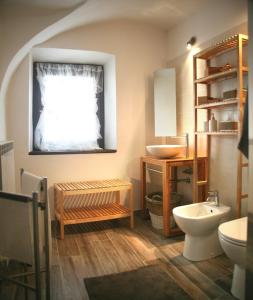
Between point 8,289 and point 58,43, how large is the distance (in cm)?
261

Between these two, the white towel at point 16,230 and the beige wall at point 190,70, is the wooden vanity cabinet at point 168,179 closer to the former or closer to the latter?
the beige wall at point 190,70

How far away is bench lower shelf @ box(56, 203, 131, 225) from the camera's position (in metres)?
2.97

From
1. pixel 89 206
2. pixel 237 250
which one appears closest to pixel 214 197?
pixel 237 250

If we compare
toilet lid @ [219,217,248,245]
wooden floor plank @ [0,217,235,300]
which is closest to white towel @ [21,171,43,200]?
wooden floor plank @ [0,217,235,300]

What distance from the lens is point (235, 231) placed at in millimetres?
1913

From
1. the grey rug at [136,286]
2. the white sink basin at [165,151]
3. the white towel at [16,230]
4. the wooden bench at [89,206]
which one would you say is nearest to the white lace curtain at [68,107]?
the wooden bench at [89,206]

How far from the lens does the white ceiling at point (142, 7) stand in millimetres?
2512

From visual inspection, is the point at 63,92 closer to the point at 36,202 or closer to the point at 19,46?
the point at 19,46

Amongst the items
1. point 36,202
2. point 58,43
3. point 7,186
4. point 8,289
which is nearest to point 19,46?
point 58,43

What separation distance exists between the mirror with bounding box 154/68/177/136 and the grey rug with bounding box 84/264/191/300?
1.77 m

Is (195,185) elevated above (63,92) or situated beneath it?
situated beneath

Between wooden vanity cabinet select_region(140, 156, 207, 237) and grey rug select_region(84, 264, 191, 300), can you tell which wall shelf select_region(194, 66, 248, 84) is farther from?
grey rug select_region(84, 264, 191, 300)

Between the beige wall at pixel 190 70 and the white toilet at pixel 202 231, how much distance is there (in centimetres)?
29

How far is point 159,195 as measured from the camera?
11.1 feet
